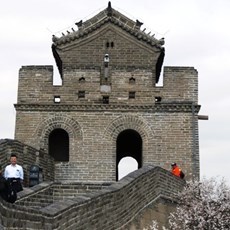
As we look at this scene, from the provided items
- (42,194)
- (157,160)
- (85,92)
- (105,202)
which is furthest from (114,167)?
(105,202)

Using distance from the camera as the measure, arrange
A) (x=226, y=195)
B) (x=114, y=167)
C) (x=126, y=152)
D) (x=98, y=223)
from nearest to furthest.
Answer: (x=98, y=223) < (x=226, y=195) < (x=114, y=167) < (x=126, y=152)

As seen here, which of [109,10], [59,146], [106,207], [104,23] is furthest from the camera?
[109,10]

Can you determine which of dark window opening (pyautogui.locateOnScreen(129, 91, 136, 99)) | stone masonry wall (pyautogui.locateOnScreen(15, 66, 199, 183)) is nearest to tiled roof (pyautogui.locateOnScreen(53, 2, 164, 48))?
stone masonry wall (pyautogui.locateOnScreen(15, 66, 199, 183))

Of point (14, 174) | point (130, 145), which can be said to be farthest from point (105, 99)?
point (14, 174)

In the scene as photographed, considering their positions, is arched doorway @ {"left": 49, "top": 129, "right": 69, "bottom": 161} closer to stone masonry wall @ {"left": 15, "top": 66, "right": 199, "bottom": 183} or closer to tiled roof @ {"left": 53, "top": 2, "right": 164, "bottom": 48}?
stone masonry wall @ {"left": 15, "top": 66, "right": 199, "bottom": 183}

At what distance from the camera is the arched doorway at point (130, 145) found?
87.3 feet

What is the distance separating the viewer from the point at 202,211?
18.2 m

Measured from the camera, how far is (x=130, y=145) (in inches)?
1158

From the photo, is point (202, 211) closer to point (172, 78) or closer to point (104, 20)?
point (172, 78)

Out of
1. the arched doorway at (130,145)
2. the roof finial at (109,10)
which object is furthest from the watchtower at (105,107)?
the roof finial at (109,10)

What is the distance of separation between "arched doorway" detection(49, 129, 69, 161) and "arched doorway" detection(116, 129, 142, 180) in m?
2.19

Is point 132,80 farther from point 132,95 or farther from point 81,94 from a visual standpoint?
point 81,94

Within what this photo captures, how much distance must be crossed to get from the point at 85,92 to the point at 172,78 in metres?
3.42

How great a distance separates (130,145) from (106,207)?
55.1ft
